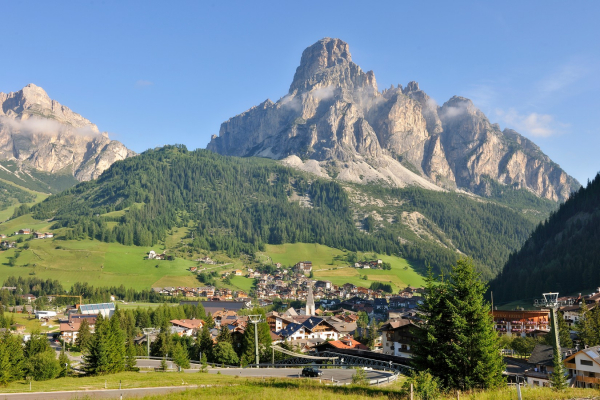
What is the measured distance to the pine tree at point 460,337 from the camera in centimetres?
2752

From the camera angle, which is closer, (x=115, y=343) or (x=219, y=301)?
(x=115, y=343)

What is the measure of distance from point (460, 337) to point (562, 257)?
157555 millimetres

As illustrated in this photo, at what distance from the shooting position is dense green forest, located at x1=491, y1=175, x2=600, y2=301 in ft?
481

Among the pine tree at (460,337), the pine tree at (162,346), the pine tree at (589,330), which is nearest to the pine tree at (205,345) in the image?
the pine tree at (162,346)

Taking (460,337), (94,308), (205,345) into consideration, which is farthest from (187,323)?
(460,337)

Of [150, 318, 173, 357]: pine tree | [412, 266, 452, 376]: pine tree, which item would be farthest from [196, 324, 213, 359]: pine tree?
[412, 266, 452, 376]: pine tree

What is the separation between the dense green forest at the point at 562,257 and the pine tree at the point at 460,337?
136 m

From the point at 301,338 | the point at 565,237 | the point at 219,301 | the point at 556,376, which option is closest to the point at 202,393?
the point at 556,376

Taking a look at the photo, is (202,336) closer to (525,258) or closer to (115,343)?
(115,343)

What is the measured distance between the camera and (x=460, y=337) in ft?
90.4

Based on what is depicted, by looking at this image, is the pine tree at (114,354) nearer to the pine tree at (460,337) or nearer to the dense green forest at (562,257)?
the pine tree at (460,337)

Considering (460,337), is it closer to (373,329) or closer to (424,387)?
(424,387)

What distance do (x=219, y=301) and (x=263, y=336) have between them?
113 meters

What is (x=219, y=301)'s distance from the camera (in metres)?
191
